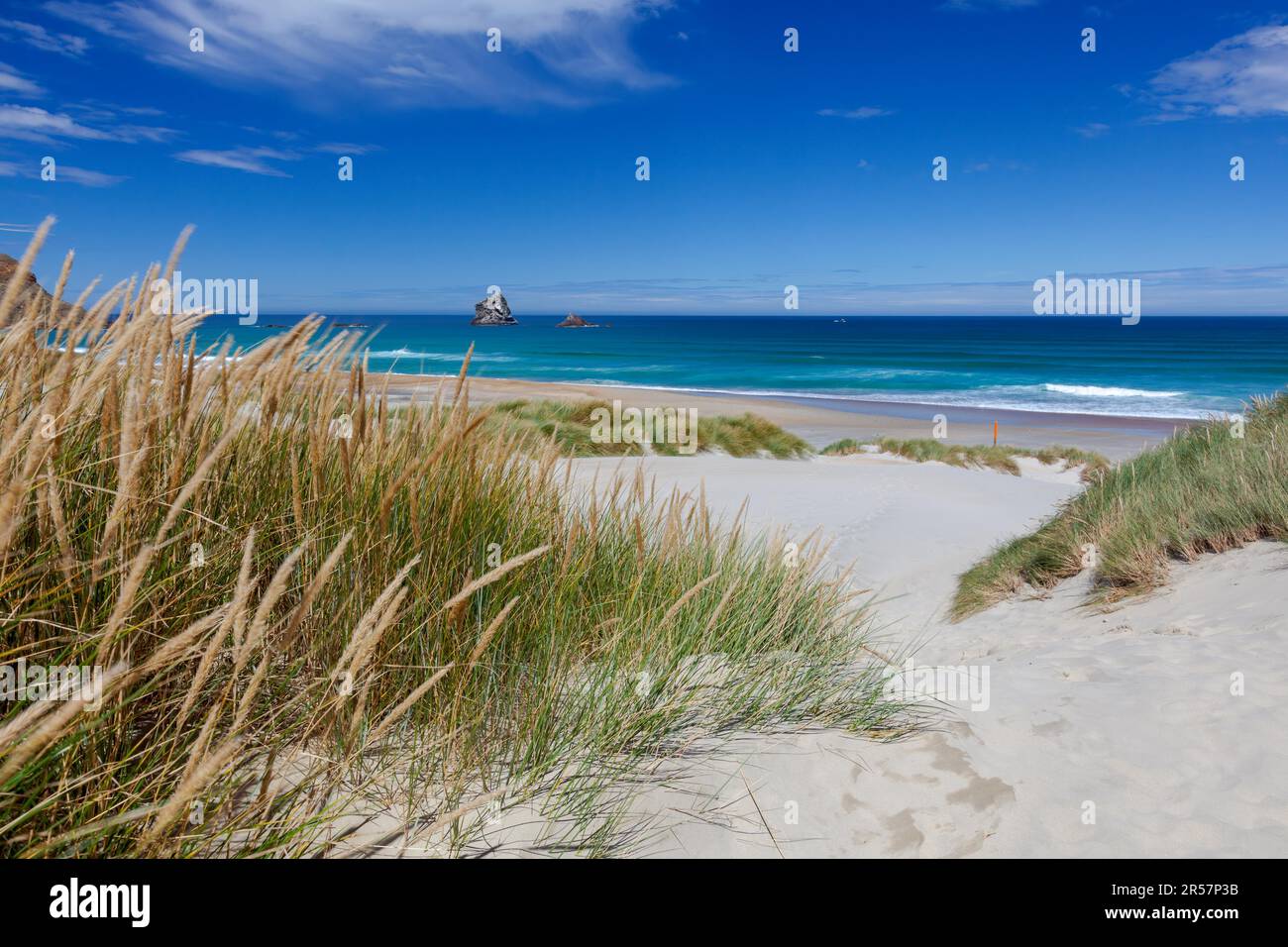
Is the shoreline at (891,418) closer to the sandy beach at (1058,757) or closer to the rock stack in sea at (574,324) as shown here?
the sandy beach at (1058,757)

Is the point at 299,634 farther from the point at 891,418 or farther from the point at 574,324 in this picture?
the point at 574,324

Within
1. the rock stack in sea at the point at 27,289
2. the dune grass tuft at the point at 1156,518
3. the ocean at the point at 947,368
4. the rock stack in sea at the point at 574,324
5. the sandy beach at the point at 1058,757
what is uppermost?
the rock stack in sea at the point at 574,324

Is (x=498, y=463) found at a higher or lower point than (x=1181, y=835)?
higher

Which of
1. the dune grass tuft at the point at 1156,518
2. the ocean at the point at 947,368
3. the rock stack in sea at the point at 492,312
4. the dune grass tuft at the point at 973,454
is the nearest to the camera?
the dune grass tuft at the point at 1156,518

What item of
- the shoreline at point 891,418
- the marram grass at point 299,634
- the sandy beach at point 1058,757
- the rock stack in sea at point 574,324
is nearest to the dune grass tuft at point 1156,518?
the sandy beach at point 1058,757

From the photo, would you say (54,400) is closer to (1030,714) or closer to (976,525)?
(1030,714)

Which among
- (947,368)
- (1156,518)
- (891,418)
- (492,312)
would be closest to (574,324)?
(492,312)

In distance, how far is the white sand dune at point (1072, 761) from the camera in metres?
2.34

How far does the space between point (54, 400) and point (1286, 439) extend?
8.19m

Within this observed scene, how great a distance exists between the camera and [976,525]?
10.2 metres

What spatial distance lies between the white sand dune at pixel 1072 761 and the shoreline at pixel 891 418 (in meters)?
16.4

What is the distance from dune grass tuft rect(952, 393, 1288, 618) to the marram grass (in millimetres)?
3905

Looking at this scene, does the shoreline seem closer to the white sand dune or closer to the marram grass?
the white sand dune
